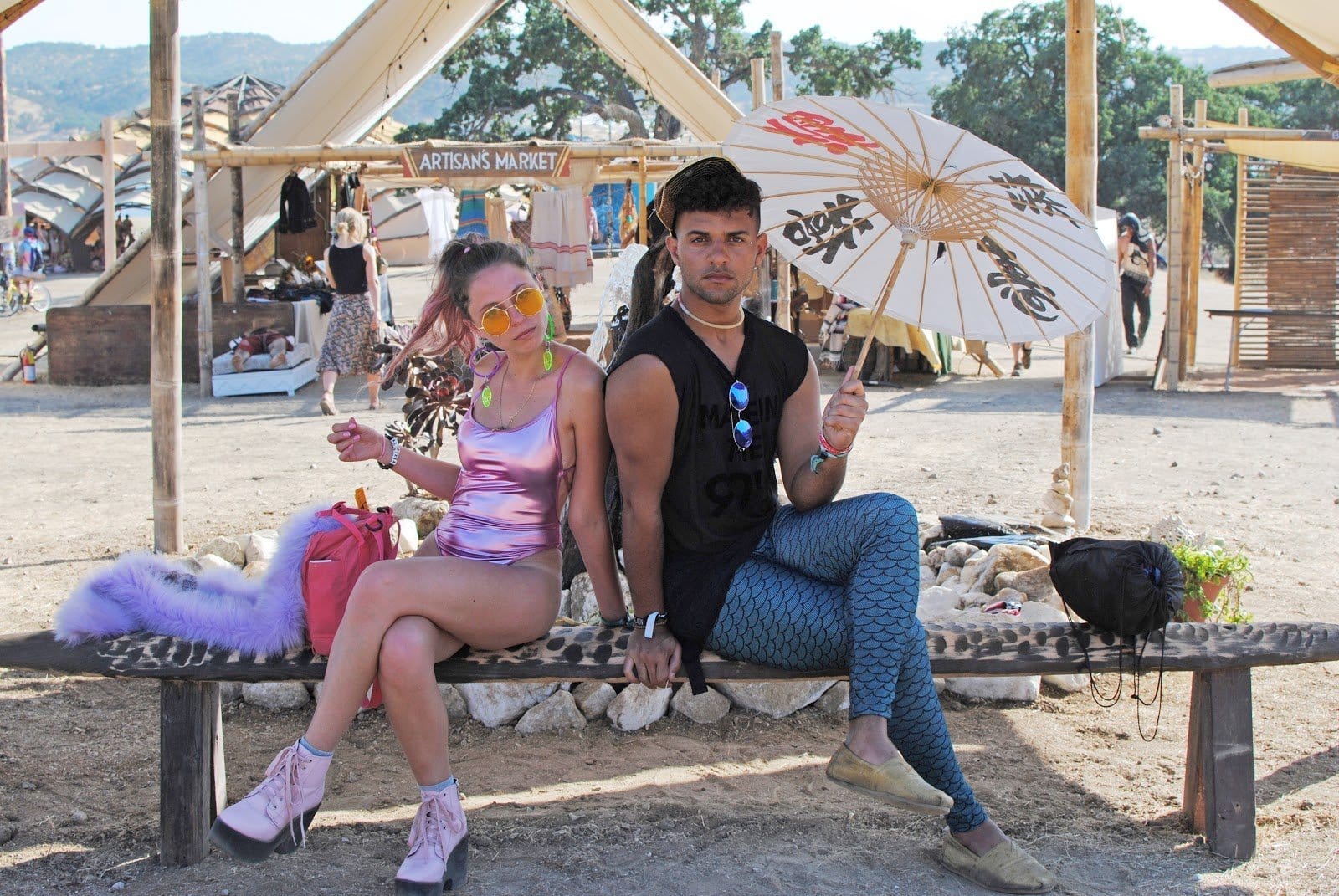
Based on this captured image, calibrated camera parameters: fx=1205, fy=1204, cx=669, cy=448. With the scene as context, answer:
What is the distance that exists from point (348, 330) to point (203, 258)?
1683mm

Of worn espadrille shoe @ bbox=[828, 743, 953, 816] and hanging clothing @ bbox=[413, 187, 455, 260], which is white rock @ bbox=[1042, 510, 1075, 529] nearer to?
worn espadrille shoe @ bbox=[828, 743, 953, 816]

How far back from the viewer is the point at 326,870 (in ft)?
→ 9.48

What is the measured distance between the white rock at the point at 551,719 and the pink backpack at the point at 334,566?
109cm

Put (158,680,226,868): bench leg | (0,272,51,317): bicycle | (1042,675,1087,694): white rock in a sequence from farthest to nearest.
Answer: (0,272,51,317): bicycle
(1042,675,1087,694): white rock
(158,680,226,868): bench leg

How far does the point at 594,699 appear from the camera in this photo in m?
3.97

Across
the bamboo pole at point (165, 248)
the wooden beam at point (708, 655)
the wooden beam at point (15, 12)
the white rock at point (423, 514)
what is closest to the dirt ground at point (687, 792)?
the wooden beam at point (708, 655)

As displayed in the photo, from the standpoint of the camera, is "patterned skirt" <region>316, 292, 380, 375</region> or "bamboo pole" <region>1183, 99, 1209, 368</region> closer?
"patterned skirt" <region>316, 292, 380, 375</region>

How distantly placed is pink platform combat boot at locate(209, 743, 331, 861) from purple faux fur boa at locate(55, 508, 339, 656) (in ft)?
1.18

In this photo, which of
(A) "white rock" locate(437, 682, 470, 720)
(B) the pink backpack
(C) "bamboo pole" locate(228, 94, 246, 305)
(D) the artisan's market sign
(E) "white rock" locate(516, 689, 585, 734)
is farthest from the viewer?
(C) "bamboo pole" locate(228, 94, 246, 305)

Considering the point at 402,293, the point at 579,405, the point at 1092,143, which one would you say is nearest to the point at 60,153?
the point at 402,293

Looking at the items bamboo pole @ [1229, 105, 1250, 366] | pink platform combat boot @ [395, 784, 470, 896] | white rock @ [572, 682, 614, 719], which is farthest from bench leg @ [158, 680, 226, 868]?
bamboo pole @ [1229, 105, 1250, 366]

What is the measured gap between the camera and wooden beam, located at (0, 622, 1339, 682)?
9.37ft

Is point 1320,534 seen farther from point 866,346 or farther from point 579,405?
point 579,405

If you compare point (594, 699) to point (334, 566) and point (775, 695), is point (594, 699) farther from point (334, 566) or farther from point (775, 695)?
point (334, 566)
